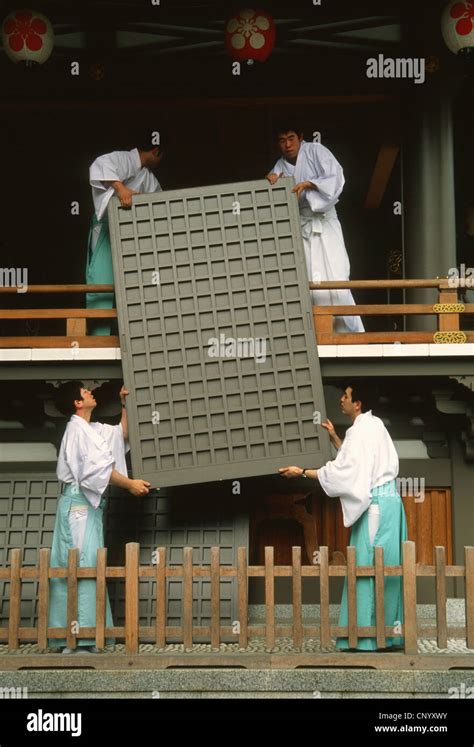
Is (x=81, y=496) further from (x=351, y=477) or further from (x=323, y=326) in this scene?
(x=323, y=326)

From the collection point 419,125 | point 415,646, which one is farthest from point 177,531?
point 419,125

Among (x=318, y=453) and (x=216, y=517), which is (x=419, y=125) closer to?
(x=318, y=453)

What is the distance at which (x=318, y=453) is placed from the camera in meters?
10.2

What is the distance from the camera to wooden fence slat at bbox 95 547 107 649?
887 cm

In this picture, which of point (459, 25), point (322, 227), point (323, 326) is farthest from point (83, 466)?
point (459, 25)

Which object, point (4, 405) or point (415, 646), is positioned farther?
point (4, 405)

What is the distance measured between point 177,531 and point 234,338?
1937 mm

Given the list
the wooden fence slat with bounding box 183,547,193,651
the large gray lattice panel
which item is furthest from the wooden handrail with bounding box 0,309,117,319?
the wooden fence slat with bounding box 183,547,193,651

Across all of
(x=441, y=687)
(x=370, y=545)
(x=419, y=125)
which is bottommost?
(x=441, y=687)

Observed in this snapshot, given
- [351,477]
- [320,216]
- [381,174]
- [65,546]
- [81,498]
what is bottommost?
[65,546]

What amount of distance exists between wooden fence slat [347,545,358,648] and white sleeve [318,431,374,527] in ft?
2.52

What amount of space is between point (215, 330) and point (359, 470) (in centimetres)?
192

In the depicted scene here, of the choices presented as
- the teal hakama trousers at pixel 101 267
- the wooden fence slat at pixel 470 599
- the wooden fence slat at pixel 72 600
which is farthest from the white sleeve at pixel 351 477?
the teal hakama trousers at pixel 101 267

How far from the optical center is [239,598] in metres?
8.89
